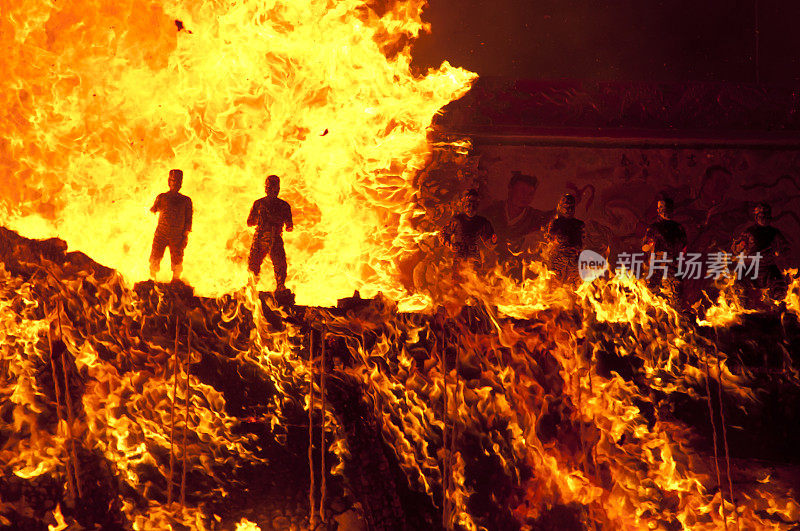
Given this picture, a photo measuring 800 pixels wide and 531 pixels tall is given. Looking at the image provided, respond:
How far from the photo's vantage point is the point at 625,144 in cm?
916

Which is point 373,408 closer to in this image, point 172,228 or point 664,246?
point 172,228

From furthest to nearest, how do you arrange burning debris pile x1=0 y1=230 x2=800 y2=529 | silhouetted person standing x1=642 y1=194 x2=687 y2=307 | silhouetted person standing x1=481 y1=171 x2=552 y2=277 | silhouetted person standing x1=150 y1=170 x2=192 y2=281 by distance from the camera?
silhouetted person standing x1=481 y1=171 x2=552 y2=277, silhouetted person standing x1=642 y1=194 x2=687 y2=307, silhouetted person standing x1=150 y1=170 x2=192 y2=281, burning debris pile x1=0 y1=230 x2=800 y2=529

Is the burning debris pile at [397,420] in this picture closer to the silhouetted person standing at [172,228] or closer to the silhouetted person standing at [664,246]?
the silhouetted person standing at [172,228]

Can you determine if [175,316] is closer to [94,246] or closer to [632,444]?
[94,246]

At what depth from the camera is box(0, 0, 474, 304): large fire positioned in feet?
25.7

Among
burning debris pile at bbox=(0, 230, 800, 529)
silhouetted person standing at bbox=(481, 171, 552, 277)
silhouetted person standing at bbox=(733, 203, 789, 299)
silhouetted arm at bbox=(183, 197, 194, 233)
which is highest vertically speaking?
silhouetted person standing at bbox=(481, 171, 552, 277)

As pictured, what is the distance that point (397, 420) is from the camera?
5.75 meters

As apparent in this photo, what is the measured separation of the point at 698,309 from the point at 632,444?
1.21 m

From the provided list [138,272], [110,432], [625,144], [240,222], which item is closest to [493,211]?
[625,144]

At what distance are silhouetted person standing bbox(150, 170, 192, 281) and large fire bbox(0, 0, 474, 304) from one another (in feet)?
1.99

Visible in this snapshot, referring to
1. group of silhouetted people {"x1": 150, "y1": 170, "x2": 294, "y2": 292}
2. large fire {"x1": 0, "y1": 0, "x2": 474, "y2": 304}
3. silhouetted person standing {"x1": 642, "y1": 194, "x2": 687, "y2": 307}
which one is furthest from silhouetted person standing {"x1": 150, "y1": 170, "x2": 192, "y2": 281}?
silhouetted person standing {"x1": 642, "y1": 194, "x2": 687, "y2": 307}

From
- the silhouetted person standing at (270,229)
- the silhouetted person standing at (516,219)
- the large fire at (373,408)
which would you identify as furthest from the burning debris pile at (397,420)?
the silhouetted person standing at (516,219)

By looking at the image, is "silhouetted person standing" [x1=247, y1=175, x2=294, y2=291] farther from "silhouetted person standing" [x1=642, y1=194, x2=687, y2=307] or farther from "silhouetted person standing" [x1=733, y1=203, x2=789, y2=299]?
"silhouetted person standing" [x1=733, y1=203, x2=789, y2=299]

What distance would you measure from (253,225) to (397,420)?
2.35 metres
